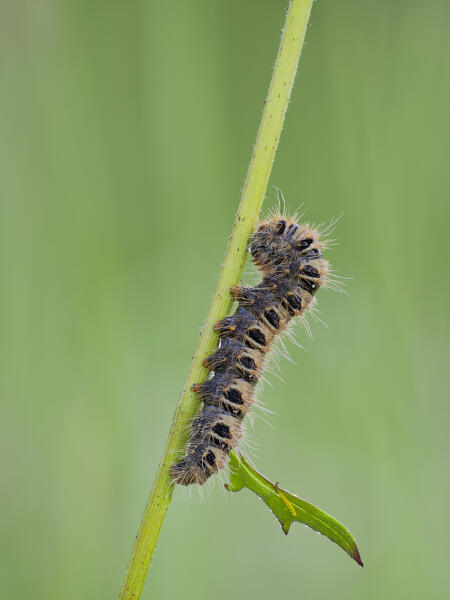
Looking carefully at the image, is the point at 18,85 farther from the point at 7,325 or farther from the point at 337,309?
the point at 337,309

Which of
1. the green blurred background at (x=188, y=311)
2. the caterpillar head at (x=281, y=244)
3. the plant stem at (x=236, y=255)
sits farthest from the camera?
the green blurred background at (x=188, y=311)

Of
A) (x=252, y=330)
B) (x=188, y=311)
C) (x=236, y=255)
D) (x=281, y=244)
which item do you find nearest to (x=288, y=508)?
(x=236, y=255)

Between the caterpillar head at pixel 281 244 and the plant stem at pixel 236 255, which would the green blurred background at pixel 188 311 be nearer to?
the caterpillar head at pixel 281 244

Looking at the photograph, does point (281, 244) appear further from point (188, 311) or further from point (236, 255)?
point (188, 311)

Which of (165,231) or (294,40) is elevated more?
(165,231)

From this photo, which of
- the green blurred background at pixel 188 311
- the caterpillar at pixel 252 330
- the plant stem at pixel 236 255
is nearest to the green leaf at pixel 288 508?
the plant stem at pixel 236 255

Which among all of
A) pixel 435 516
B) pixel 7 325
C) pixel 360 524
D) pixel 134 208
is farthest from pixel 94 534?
pixel 134 208

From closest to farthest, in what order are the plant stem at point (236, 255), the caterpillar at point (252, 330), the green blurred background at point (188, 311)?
the plant stem at point (236, 255) → the caterpillar at point (252, 330) → the green blurred background at point (188, 311)
